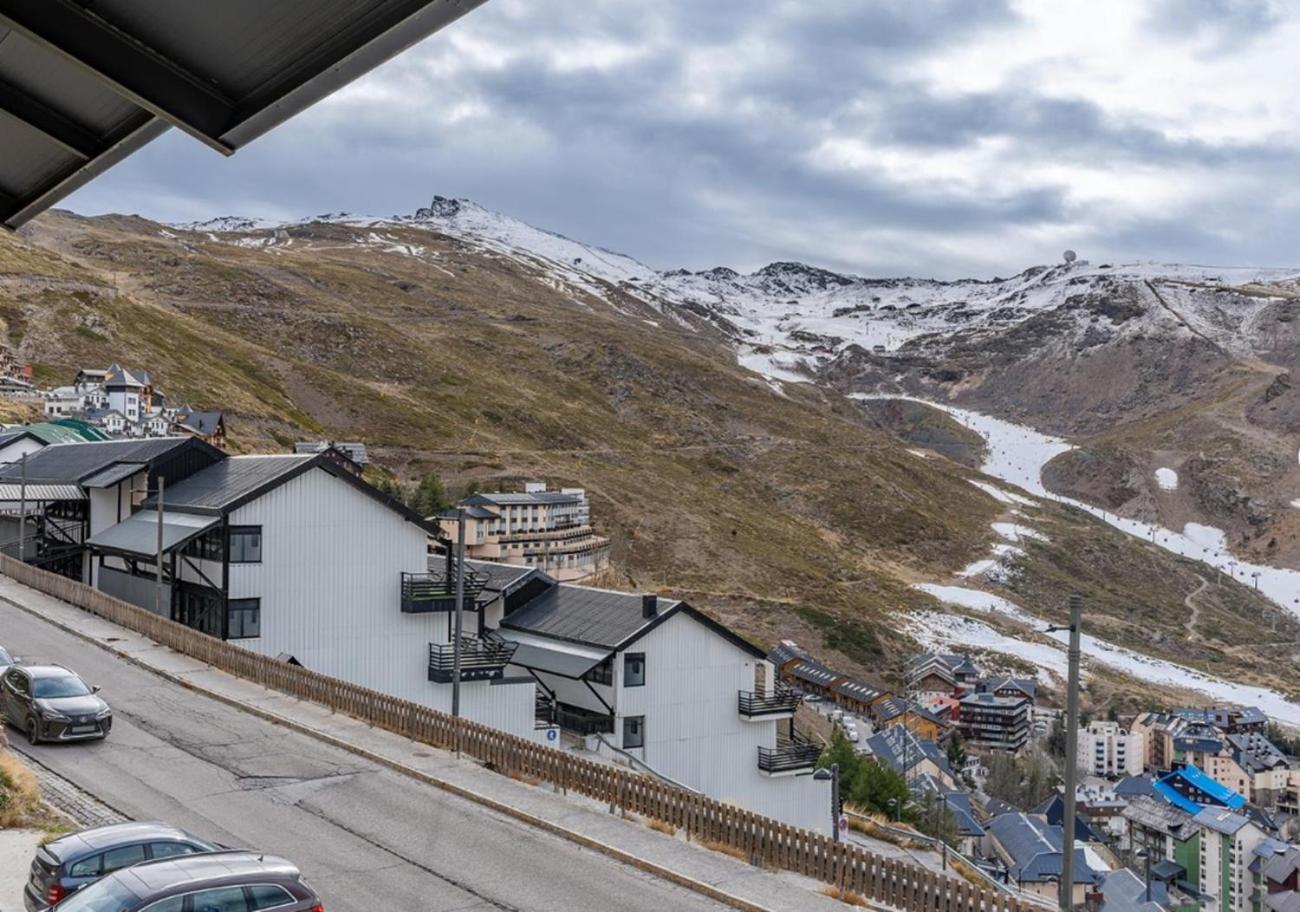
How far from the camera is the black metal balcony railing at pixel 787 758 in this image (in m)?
39.2

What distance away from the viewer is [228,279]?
198875mm

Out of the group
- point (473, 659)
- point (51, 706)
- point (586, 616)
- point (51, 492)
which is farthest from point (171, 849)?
point (51, 492)

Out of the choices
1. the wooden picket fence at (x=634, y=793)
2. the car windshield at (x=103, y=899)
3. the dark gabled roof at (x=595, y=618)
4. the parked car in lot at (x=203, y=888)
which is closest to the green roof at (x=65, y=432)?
the dark gabled roof at (x=595, y=618)

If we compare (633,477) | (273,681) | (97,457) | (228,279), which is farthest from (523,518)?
(228,279)

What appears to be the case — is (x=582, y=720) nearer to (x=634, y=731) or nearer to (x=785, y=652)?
(x=634, y=731)

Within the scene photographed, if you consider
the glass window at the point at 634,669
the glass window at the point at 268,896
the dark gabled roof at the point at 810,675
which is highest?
the glass window at the point at 268,896

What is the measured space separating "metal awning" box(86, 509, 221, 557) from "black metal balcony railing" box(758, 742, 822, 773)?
21917mm

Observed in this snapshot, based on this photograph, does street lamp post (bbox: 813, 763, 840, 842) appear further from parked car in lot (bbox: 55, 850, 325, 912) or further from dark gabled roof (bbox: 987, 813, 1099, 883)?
dark gabled roof (bbox: 987, 813, 1099, 883)

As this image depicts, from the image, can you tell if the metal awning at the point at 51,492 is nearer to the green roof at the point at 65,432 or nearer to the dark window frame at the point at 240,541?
the green roof at the point at 65,432

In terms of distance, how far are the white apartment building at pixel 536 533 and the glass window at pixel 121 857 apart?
7447 cm

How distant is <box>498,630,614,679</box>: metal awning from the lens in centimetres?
3644

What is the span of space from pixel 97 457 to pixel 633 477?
103952 mm

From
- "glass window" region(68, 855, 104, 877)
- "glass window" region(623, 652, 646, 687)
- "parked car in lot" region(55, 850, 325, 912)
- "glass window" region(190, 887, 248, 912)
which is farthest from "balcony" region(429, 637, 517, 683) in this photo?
"glass window" region(190, 887, 248, 912)

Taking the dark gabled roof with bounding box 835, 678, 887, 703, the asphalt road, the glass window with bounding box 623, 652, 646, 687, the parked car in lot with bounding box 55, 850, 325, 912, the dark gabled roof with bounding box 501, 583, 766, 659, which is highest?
the parked car in lot with bounding box 55, 850, 325, 912
